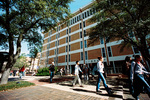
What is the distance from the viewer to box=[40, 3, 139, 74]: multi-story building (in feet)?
49.8

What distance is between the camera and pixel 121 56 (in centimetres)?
1457

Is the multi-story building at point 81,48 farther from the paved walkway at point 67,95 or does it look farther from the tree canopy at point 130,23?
the paved walkway at point 67,95

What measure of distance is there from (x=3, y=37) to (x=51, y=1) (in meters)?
6.12

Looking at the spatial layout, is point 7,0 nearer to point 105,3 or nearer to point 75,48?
point 105,3

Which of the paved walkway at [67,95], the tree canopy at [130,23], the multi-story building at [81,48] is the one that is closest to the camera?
the paved walkway at [67,95]

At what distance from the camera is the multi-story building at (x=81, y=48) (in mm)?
15188

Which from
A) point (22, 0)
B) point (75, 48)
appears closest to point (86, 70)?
point (22, 0)

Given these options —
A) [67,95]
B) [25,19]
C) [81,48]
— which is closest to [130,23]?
[67,95]

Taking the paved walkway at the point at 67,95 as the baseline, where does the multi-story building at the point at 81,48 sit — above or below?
above

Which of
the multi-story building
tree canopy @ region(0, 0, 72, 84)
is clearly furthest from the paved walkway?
the multi-story building

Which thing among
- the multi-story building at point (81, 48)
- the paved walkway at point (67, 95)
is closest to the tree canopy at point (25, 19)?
the paved walkway at point (67, 95)

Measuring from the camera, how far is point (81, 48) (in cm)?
2066

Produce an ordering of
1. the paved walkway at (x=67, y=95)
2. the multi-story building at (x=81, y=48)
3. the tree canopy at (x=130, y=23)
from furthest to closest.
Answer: the multi-story building at (x=81, y=48), the tree canopy at (x=130, y=23), the paved walkway at (x=67, y=95)

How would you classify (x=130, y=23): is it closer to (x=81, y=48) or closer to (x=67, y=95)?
(x=67, y=95)
